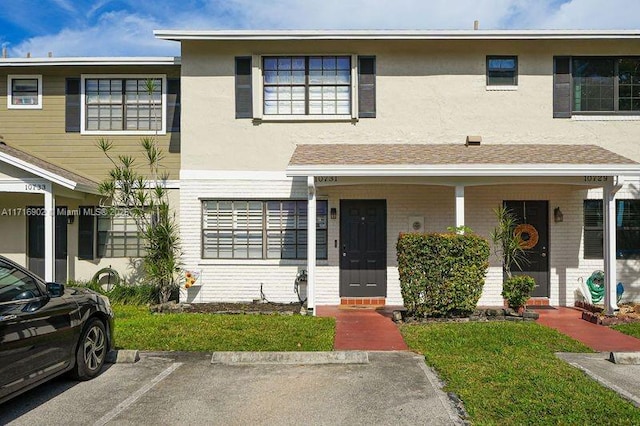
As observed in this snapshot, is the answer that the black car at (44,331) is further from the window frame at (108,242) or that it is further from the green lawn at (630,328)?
the green lawn at (630,328)

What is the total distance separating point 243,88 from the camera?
37.4ft

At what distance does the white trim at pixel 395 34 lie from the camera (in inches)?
431

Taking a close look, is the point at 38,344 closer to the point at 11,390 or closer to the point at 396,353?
the point at 11,390

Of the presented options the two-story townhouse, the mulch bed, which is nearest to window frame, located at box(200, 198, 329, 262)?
the mulch bed

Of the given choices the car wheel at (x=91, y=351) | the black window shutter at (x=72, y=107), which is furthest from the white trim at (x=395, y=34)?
the car wheel at (x=91, y=351)

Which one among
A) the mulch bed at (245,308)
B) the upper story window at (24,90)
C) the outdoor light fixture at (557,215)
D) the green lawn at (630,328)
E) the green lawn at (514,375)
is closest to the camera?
the green lawn at (514,375)

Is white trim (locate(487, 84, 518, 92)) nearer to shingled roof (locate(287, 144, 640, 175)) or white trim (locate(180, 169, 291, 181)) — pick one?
shingled roof (locate(287, 144, 640, 175))

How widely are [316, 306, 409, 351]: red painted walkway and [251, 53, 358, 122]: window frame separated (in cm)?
406

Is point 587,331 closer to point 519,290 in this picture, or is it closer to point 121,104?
point 519,290

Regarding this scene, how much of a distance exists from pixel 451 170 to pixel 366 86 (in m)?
3.04

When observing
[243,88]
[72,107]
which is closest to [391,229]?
[243,88]

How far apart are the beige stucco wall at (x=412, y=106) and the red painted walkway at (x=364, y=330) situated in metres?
3.43

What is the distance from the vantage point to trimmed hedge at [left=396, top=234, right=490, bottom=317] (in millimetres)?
8875

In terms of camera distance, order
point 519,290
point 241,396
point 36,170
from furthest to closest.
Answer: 1. point 36,170
2. point 519,290
3. point 241,396
